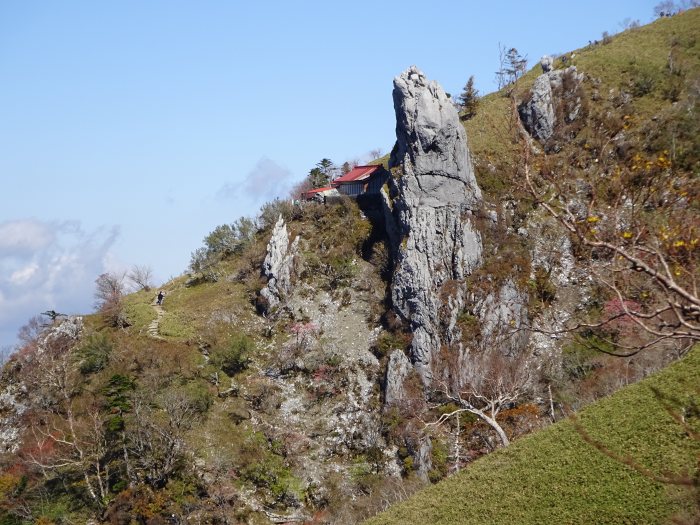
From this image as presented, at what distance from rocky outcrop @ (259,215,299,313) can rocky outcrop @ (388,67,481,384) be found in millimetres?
10244

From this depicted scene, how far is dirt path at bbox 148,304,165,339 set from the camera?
47.3 m

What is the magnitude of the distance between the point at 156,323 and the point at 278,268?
474 inches

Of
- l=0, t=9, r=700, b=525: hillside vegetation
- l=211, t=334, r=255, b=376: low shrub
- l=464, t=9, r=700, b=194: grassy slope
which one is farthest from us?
l=464, t=9, r=700, b=194: grassy slope

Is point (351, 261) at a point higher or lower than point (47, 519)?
higher

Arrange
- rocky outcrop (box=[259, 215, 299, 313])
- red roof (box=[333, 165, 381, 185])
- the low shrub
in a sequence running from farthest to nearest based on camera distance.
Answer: red roof (box=[333, 165, 381, 185])
rocky outcrop (box=[259, 215, 299, 313])
the low shrub

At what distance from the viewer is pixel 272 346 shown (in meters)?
44.9

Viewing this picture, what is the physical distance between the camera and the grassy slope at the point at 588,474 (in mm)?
15031

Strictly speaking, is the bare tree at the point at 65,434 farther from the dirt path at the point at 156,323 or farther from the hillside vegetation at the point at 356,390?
the dirt path at the point at 156,323

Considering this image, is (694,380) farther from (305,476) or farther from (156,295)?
(156,295)

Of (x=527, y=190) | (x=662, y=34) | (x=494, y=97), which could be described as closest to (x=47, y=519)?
(x=527, y=190)

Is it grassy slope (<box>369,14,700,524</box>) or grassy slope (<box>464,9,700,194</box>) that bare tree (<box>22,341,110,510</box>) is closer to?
grassy slope (<box>369,14,700,524</box>)

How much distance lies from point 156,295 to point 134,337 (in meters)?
11.7

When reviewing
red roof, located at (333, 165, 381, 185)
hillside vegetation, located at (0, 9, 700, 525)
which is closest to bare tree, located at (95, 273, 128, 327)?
hillside vegetation, located at (0, 9, 700, 525)

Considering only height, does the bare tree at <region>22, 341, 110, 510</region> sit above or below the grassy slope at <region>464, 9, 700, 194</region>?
below
